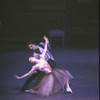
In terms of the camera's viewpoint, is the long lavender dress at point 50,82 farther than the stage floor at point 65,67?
No

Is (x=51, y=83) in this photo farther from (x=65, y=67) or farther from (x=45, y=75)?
(x=65, y=67)

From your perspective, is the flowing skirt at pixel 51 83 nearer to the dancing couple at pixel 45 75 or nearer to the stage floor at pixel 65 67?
the dancing couple at pixel 45 75

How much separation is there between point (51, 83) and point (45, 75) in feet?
0.81

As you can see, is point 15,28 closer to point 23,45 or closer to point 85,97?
point 23,45

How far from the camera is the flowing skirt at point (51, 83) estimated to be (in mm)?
5918

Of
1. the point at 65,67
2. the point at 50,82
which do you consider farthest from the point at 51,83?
the point at 65,67

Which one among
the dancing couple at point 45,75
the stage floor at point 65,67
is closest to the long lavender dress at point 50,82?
the dancing couple at point 45,75

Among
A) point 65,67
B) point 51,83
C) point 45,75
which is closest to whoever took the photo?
point 51,83

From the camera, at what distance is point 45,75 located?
6.03m

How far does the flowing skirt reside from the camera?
5.92 m

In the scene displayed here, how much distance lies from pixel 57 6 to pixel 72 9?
21.6ft

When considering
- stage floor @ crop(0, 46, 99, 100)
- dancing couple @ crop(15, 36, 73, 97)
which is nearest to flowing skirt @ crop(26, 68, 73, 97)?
dancing couple @ crop(15, 36, 73, 97)

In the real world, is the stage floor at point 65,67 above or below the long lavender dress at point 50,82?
below

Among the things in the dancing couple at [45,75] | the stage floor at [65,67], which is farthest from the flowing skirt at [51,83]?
the stage floor at [65,67]
